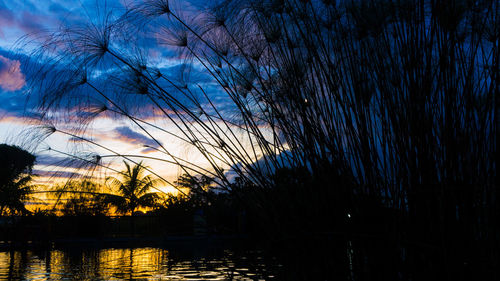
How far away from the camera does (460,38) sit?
1.48 m

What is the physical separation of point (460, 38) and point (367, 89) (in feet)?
1.45

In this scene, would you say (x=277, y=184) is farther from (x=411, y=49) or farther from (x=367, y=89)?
(x=411, y=49)

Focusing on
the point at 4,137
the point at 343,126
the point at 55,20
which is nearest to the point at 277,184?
the point at 343,126

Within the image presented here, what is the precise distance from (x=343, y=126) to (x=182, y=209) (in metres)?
0.72

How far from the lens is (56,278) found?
14.5 feet

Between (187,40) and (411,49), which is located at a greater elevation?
(187,40)

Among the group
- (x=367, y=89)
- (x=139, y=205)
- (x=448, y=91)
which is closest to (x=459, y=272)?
(x=448, y=91)

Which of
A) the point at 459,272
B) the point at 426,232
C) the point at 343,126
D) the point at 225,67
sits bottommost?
the point at 459,272

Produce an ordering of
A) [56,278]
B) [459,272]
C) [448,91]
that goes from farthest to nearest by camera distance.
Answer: [56,278]
[448,91]
[459,272]

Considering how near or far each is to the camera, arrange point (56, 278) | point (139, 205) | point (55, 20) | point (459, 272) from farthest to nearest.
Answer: point (139, 205) → point (56, 278) → point (55, 20) → point (459, 272)

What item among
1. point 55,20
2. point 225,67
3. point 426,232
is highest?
point 55,20

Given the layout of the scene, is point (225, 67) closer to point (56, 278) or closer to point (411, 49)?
point (411, 49)

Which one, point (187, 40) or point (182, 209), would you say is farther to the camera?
point (187, 40)

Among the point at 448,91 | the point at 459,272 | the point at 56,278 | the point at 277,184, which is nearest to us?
the point at 459,272
